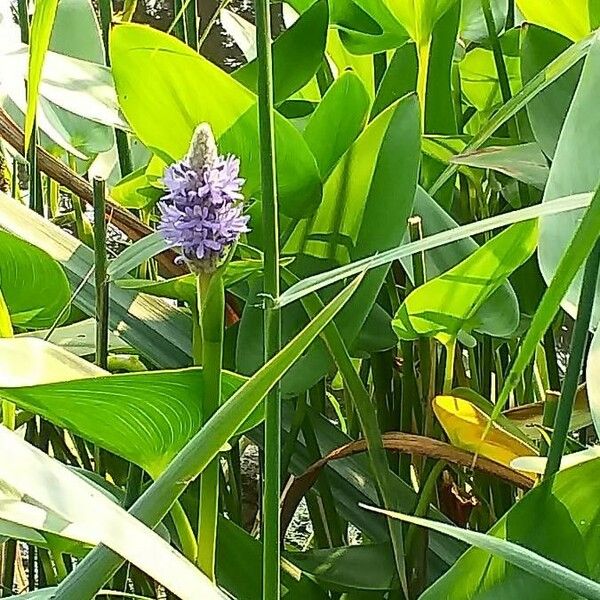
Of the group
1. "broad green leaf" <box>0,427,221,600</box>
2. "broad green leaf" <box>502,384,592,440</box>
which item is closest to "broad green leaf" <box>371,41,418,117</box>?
"broad green leaf" <box>502,384,592,440</box>

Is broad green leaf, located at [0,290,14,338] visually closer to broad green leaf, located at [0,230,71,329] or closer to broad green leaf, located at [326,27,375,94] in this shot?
broad green leaf, located at [0,230,71,329]

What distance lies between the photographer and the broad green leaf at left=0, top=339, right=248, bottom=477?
6.1 inches

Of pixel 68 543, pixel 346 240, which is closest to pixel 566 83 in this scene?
pixel 346 240

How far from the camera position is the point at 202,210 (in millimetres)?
162

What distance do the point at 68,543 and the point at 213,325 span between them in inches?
3.0

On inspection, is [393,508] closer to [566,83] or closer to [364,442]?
[364,442]

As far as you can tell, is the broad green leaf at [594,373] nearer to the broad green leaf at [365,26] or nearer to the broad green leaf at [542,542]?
the broad green leaf at [542,542]

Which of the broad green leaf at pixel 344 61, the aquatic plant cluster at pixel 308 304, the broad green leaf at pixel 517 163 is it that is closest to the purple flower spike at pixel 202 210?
the aquatic plant cluster at pixel 308 304

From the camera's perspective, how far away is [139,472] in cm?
23

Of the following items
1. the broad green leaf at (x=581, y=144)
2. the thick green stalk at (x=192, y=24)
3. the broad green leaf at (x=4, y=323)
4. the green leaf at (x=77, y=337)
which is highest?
the thick green stalk at (x=192, y=24)

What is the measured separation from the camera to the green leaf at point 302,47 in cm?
27

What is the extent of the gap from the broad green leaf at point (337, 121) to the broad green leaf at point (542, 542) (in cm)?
11

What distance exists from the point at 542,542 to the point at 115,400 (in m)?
0.09

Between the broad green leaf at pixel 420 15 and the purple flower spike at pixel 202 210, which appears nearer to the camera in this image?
the purple flower spike at pixel 202 210
